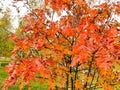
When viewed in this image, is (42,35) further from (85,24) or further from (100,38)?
(100,38)

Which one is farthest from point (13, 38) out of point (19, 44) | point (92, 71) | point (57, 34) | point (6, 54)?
point (6, 54)

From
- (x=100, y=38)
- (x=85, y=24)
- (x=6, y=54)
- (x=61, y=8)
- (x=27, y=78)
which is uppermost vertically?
(x=6, y=54)

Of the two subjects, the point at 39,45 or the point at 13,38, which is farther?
the point at 13,38

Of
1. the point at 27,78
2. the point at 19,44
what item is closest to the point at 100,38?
the point at 27,78

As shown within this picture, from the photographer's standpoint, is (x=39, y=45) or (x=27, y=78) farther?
(x=39, y=45)

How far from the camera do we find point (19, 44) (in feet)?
12.8

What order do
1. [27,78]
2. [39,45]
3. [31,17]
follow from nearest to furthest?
[27,78] < [39,45] < [31,17]

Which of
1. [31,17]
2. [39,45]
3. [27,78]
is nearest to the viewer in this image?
[27,78]

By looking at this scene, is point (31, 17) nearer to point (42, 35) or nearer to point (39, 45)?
point (42, 35)

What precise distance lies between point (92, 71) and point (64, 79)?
17.4 inches

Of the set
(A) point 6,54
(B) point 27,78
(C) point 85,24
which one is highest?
(A) point 6,54

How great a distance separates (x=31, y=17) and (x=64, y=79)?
0.96m

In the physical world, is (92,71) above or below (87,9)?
below

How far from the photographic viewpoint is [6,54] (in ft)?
78.1
